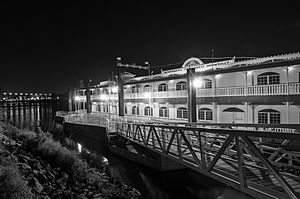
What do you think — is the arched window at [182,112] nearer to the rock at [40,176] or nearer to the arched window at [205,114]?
the arched window at [205,114]

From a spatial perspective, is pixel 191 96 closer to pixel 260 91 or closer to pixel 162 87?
pixel 260 91

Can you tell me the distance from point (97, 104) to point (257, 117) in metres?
31.8

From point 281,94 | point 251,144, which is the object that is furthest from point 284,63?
point 251,144

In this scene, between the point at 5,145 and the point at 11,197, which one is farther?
the point at 5,145

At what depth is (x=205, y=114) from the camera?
25.1 meters

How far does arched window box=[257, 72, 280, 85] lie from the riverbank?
50.5ft

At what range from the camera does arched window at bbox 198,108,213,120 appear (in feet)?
81.1

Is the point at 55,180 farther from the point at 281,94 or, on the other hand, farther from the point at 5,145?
the point at 281,94

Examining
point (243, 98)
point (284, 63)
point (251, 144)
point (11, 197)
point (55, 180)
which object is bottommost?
point (55, 180)

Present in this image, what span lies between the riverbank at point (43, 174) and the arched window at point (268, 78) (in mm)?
15403

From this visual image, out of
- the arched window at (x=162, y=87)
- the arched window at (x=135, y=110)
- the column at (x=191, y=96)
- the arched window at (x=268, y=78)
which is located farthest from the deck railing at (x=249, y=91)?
the arched window at (x=135, y=110)

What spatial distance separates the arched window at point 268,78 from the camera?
20250 mm

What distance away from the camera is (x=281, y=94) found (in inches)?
690

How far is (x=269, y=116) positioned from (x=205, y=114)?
21.2ft
